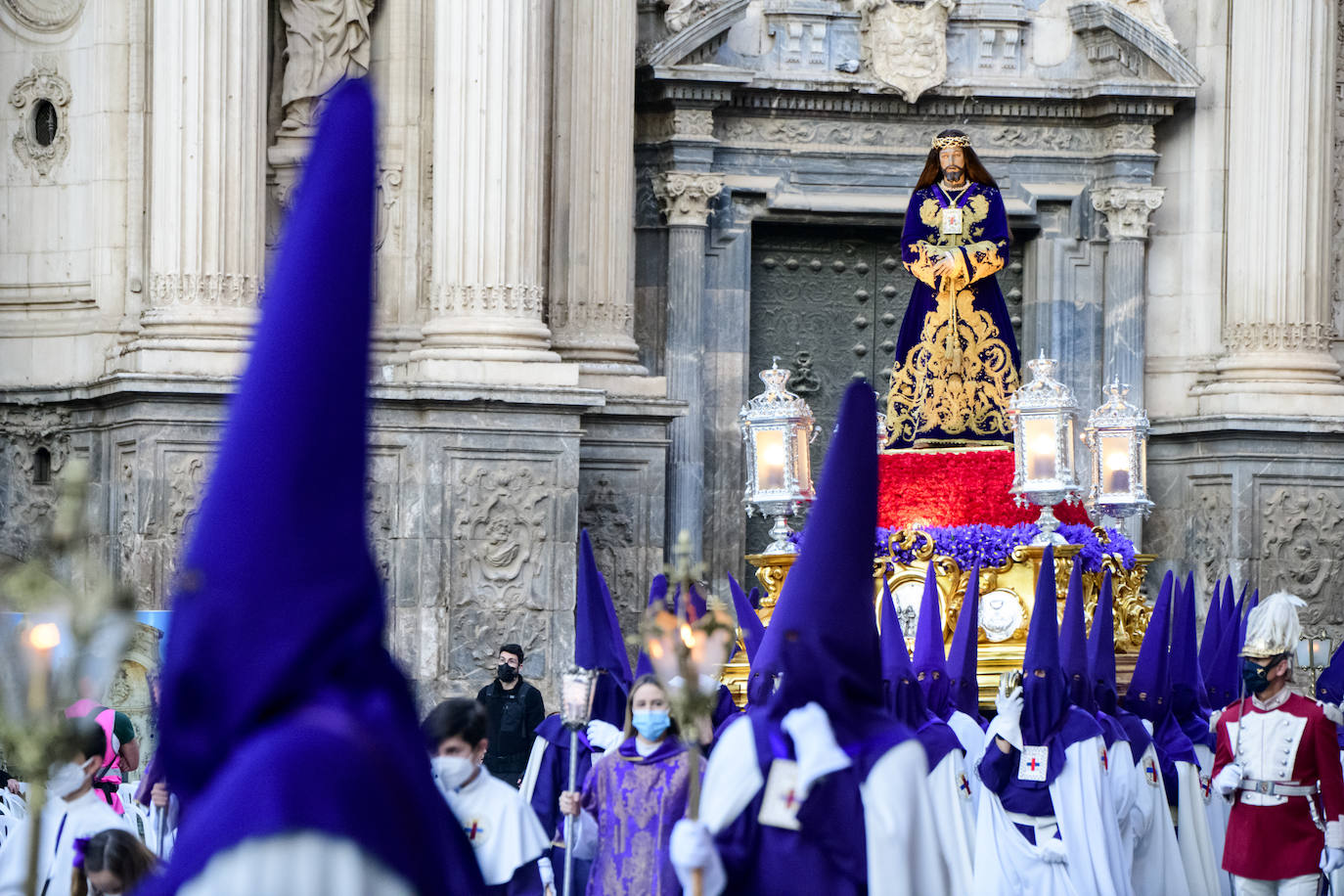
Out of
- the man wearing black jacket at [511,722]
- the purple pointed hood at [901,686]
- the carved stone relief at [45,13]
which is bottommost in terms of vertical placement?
the man wearing black jacket at [511,722]

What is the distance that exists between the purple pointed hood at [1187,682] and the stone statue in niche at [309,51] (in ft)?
23.3

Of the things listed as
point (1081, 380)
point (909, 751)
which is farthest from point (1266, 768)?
point (1081, 380)

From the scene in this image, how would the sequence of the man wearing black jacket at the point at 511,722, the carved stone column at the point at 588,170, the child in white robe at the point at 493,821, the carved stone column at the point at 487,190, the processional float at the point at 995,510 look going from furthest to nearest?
the carved stone column at the point at 588,170 < the carved stone column at the point at 487,190 < the processional float at the point at 995,510 < the man wearing black jacket at the point at 511,722 < the child in white robe at the point at 493,821

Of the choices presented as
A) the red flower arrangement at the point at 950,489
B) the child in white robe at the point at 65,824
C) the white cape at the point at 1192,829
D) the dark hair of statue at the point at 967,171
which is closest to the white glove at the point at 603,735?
the child in white robe at the point at 65,824

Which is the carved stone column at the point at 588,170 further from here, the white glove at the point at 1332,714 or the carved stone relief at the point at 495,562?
the white glove at the point at 1332,714

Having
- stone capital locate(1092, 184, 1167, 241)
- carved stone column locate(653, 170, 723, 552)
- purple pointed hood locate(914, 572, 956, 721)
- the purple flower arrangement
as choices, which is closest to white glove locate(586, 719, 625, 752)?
purple pointed hood locate(914, 572, 956, 721)

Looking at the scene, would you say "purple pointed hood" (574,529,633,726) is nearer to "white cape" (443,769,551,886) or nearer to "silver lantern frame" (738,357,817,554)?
"white cape" (443,769,551,886)

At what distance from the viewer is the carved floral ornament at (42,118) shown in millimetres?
16516

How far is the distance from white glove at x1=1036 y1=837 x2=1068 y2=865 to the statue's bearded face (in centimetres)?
522

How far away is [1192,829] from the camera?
12883mm

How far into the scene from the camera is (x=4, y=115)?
16.7m

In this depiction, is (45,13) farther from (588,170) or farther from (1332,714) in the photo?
(1332,714)

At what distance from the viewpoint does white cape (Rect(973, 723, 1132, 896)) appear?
11.2 metres

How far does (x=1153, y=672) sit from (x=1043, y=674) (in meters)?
1.81
